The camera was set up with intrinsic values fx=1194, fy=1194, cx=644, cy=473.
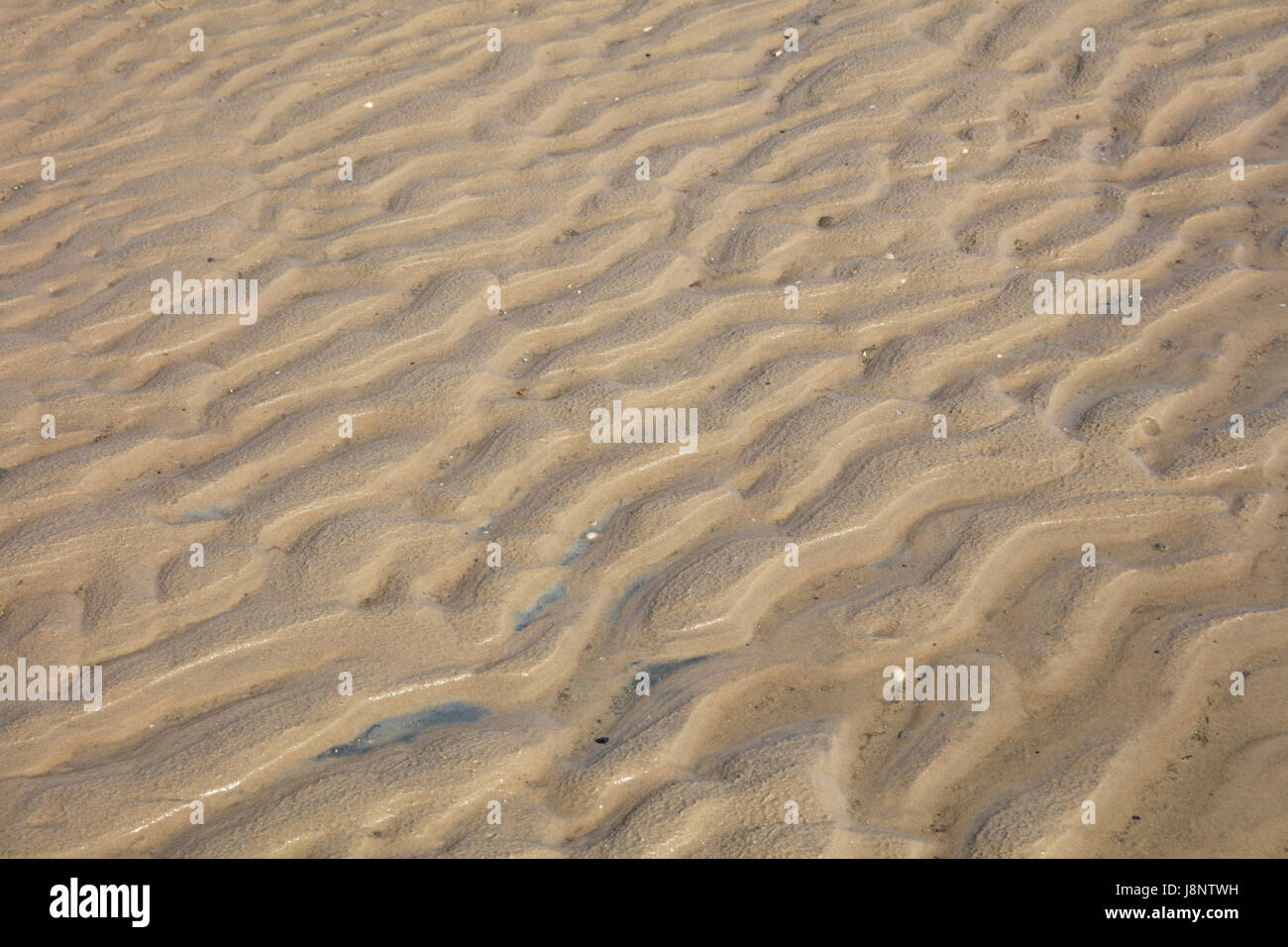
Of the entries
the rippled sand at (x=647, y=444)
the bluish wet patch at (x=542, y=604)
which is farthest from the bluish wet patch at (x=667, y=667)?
the bluish wet patch at (x=542, y=604)

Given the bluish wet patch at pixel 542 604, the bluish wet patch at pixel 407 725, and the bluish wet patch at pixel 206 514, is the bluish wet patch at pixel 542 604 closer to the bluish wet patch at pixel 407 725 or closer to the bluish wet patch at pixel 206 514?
the bluish wet patch at pixel 407 725

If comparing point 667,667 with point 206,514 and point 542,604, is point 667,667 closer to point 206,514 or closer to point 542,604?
point 542,604

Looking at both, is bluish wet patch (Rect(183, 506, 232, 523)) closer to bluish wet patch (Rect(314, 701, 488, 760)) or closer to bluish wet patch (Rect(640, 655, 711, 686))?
bluish wet patch (Rect(314, 701, 488, 760))

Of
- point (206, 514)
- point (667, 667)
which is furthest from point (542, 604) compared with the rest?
point (206, 514)

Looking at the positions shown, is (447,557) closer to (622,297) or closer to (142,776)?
(142,776)
